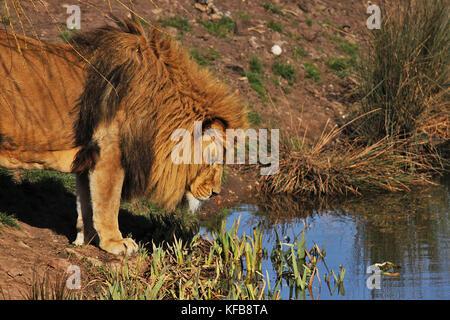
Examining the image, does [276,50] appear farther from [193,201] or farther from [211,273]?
[211,273]

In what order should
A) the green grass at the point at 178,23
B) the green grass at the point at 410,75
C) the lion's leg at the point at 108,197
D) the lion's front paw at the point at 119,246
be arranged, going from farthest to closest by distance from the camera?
1. the green grass at the point at 178,23
2. the green grass at the point at 410,75
3. the lion's front paw at the point at 119,246
4. the lion's leg at the point at 108,197

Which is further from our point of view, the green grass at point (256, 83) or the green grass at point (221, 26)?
the green grass at point (221, 26)

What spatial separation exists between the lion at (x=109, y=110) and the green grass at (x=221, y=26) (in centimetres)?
667

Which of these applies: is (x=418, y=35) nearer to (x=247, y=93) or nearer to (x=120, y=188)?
(x=247, y=93)

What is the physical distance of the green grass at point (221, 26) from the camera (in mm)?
11547

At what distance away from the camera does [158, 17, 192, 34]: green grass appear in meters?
11.0

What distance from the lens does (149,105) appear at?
185 inches

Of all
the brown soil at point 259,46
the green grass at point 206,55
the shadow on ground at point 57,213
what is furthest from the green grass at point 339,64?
the shadow on ground at point 57,213

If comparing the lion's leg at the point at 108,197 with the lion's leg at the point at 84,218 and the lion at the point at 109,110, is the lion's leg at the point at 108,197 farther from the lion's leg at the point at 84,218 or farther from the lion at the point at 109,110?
the lion's leg at the point at 84,218

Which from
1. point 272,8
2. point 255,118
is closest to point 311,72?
point 272,8

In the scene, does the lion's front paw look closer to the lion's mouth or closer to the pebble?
the lion's mouth

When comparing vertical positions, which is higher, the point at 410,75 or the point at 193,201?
the point at 410,75

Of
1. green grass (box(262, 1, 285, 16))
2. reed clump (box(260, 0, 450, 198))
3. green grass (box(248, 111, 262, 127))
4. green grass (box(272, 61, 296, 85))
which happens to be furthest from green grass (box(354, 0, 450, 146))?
green grass (box(262, 1, 285, 16))

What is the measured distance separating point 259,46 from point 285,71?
0.76 metres
